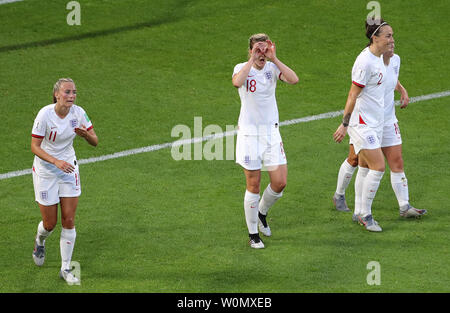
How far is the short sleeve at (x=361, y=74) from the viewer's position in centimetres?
1005

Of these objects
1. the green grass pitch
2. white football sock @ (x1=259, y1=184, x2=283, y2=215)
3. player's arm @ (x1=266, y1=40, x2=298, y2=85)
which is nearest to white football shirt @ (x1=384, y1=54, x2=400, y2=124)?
the green grass pitch

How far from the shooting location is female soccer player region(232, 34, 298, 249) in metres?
9.67

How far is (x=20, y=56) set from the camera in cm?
1709

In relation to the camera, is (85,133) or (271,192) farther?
(271,192)

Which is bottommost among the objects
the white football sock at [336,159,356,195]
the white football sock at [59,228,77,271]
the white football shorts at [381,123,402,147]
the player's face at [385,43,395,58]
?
the white football sock at [59,228,77,271]

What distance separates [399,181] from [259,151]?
1992mm

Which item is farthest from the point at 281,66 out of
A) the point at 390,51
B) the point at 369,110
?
the point at 390,51

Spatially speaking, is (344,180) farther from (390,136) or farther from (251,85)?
(251,85)

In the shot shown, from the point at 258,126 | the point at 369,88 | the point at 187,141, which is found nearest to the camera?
the point at 258,126

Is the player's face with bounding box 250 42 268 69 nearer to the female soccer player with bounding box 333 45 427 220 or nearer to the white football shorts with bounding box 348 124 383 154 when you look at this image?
the white football shorts with bounding box 348 124 383 154

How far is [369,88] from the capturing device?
403 inches

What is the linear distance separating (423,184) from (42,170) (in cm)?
542

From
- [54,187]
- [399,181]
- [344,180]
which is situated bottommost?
[54,187]

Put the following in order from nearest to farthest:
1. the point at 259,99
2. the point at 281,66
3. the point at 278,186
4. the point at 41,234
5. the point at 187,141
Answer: the point at 41,234 < the point at 281,66 < the point at 259,99 < the point at 278,186 < the point at 187,141
